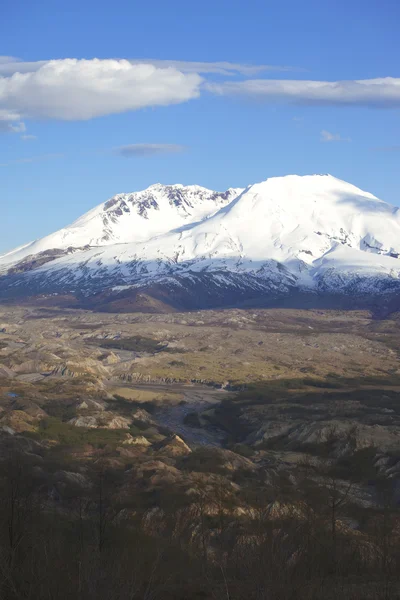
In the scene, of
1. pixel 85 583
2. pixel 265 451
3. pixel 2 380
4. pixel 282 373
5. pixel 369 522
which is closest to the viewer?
pixel 85 583

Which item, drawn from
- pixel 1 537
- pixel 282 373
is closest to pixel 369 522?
pixel 1 537

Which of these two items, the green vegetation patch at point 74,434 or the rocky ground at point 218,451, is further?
the green vegetation patch at point 74,434

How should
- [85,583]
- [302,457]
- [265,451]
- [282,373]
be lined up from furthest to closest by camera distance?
1. [282,373]
2. [265,451]
3. [302,457]
4. [85,583]

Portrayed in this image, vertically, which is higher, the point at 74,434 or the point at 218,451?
the point at 74,434

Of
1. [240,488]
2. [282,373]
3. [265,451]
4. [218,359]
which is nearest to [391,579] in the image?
[240,488]

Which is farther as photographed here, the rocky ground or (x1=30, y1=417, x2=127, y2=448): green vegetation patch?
(x1=30, y1=417, x2=127, y2=448): green vegetation patch

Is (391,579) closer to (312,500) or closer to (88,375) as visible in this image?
(312,500)

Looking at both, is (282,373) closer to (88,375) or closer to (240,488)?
(88,375)

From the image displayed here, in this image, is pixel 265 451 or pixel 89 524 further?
pixel 265 451

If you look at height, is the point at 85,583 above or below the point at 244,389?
above

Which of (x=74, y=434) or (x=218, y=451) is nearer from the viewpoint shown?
(x=218, y=451)
